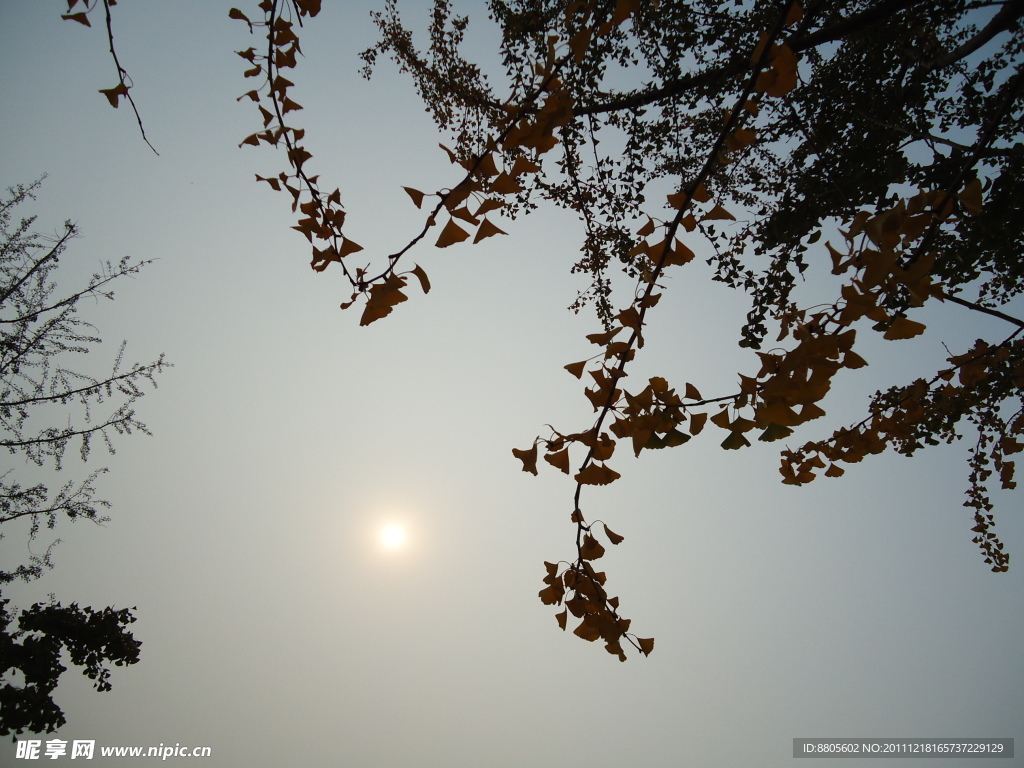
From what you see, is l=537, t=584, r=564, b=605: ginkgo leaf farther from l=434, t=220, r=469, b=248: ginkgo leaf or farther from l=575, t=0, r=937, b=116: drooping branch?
l=575, t=0, r=937, b=116: drooping branch

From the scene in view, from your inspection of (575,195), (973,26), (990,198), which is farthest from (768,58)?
(973,26)

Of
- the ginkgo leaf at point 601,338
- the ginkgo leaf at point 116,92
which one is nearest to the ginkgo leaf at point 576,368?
the ginkgo leaf at point 601,338

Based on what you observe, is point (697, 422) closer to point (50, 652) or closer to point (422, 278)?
point (422, 278)

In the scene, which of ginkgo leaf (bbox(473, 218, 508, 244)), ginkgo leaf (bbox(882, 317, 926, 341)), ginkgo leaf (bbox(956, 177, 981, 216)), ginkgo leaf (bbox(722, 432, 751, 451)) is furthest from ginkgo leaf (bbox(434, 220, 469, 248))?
ginkgo leaf (bbox(956, 177, 981, 216))

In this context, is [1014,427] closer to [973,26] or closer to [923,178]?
[923,178]

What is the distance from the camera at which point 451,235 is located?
0.77 metres

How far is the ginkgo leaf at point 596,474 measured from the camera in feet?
2.76

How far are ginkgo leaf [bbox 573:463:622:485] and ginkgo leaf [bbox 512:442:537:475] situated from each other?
89 millimetres

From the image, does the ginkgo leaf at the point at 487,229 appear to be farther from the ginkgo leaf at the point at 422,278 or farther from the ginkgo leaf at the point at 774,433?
the ginkgo leaf at the point at 774,433

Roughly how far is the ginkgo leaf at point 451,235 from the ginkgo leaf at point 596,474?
438mm

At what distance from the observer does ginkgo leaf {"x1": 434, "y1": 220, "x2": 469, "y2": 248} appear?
2.51 feet

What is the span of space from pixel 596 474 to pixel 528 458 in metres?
0.12

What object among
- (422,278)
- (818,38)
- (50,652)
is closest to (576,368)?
(422,278)

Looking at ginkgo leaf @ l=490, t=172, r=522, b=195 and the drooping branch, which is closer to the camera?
ginkgo leaf @ l=490, t=172, r=522, b=195
